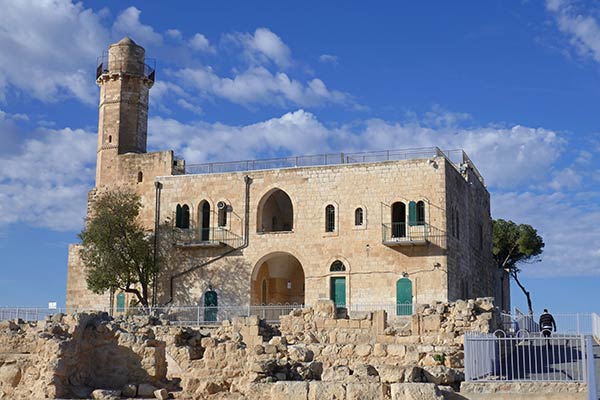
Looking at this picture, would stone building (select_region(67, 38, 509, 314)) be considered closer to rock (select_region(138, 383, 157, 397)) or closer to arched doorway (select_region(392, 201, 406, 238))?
arched doorway (select_region(392, 201, 406, 238))

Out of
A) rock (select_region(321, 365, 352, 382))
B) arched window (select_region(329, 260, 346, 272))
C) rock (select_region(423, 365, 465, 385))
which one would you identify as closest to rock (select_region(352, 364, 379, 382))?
rock (select_region(321, 365, 352, 382))

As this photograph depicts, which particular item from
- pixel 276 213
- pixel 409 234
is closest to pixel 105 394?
pixel 409 234

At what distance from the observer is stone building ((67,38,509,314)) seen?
32375 mm

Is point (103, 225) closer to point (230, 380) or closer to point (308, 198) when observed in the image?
point (308, 198)

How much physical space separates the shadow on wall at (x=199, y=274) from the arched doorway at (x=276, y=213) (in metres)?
2.18

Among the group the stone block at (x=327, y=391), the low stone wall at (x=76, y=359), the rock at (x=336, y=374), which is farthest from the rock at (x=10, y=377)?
the stone block at (x=327, y=391)

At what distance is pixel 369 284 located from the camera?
3269 centimetres

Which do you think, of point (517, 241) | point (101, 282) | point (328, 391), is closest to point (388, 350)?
point (328, 391)

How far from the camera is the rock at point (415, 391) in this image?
35.9 ft

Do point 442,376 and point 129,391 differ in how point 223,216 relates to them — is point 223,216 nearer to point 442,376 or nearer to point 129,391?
point 129,391

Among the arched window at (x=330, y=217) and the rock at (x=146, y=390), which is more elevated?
the arched window at (x=330, y=217)

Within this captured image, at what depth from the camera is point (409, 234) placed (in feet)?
106

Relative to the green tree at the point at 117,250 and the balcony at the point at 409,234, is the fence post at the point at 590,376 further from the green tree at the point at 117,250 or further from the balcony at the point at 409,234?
the green tree at the point at 117,250

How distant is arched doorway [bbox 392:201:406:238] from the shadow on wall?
22.1 ft
